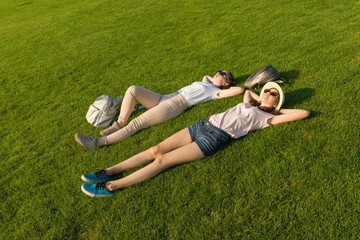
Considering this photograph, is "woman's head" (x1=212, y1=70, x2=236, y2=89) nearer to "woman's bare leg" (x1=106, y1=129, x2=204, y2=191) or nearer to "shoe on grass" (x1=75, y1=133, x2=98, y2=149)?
"woman's bare leg" (x1=106, y1=129, x2=204, y2=191)

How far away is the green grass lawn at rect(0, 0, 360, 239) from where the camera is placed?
4.28 meters

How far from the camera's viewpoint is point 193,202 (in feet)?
14.9

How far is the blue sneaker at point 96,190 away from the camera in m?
4.87

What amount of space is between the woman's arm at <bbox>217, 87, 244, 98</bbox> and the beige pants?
0.75 metres

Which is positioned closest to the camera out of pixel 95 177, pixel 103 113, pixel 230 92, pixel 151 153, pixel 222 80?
pixel 95 177

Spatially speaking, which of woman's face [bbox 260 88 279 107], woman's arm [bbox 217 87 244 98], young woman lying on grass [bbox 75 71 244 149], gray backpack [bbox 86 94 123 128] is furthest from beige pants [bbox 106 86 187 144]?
woman's face [bbox 260 88 279 107]

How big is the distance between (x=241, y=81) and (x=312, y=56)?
5.66ft

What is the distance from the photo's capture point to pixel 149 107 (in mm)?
6730

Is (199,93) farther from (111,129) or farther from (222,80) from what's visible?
(111,129)

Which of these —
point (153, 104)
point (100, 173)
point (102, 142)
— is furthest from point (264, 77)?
point (100, 173)

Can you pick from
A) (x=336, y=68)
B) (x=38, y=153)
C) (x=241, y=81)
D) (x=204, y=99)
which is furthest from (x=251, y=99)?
(x=38, y=153)

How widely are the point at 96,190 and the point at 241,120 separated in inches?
96.5

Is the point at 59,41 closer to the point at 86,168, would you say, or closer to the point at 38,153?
the point at 38,153

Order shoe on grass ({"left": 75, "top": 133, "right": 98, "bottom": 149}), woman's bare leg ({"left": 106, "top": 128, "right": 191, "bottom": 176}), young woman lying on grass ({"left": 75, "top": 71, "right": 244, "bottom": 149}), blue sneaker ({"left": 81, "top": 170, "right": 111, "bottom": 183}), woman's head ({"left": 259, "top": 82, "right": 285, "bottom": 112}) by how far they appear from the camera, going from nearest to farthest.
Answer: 1. blue sneaker ({"left": 81, "top": 170, "right": 111, "bottom": 183})
2. woman's bare leg ({"left": 106, "top": 128, "right": 191, "bottom": 176})
3. woman's head ({"left": 259, "top": 82, "right": 285, "bottom": 112})
4. shoe on grass ({"left": 75, "top": 133, "right": 98, "bottom": 149})
5. young woman lying on grass ({"left": 75, "top": 71, "right": 244, "bottom": 149})
